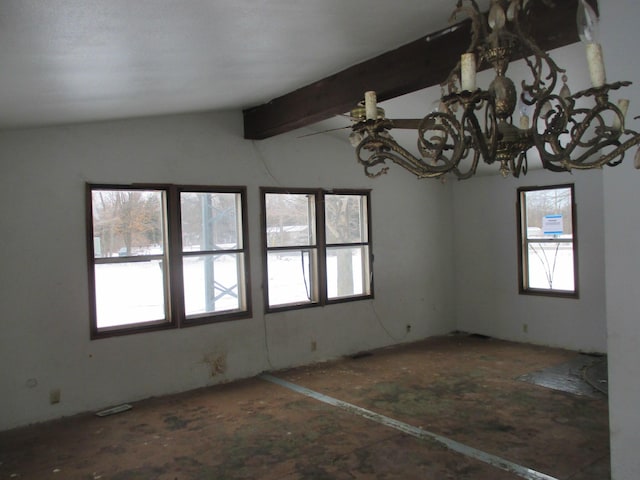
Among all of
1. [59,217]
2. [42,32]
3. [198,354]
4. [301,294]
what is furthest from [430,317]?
[42,32]

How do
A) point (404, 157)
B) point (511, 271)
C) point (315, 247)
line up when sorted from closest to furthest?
point (404, 157)
point (315, 247)
point (511, 271)

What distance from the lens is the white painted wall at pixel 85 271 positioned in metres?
4.20

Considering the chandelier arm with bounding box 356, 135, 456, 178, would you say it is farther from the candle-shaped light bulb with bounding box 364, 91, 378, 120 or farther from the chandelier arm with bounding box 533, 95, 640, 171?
the chandelier arm with bounding box 533, 95, 640, 171

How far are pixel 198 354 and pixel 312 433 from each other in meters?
1.77

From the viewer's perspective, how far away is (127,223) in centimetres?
477

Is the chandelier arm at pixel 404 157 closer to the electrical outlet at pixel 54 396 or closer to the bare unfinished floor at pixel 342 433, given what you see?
the bare unfinished floor at pixel 342 433

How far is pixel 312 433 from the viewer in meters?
3.88

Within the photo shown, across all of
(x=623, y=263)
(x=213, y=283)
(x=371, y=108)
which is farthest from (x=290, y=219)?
(x=371, y=108)

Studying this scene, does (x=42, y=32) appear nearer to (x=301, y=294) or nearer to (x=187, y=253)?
(x=187, y=253)

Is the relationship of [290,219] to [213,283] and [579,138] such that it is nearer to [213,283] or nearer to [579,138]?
[213,283]

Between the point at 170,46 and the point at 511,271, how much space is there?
227 inches

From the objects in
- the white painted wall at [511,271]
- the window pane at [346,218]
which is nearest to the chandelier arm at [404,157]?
the window pane at [346,218]

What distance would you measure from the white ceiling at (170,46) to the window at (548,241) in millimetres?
3874

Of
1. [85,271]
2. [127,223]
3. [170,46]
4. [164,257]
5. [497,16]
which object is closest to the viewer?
[497,16]
